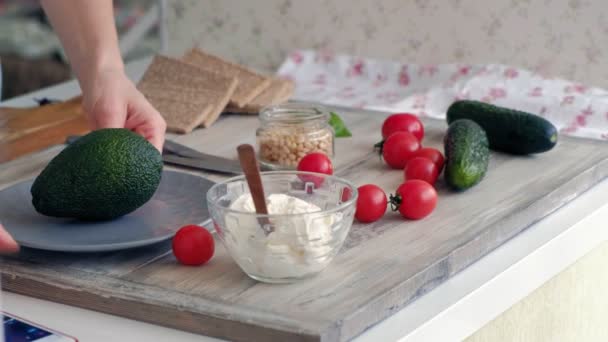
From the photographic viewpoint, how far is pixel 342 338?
3.01ft

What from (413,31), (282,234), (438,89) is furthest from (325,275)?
(413,31)

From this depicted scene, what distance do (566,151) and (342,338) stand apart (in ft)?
2.36

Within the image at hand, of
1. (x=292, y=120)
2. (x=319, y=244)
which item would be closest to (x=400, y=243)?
(x=319, y=244)

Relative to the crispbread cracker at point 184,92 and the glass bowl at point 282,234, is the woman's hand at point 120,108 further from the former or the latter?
the glass bowl at point 282,234

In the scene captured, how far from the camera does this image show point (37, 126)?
159cm

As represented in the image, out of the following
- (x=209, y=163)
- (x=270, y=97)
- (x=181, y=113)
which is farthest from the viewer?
(x=270, y=97)

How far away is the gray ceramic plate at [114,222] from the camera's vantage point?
1.07 meters

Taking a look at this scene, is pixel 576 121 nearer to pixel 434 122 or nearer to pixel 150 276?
pixel 434 122

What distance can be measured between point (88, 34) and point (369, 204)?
591 mm

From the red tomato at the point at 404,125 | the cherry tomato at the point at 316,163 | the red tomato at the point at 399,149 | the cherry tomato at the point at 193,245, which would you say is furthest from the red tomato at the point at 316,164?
the cherry tomato at the point at 193,245

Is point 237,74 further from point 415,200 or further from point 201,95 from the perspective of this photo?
point 415,200

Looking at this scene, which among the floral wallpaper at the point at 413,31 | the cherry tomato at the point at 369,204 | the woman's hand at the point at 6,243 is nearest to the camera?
the woman's hand at the point at 6,243

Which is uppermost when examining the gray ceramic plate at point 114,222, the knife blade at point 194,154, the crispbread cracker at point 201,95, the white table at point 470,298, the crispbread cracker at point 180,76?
the crispbread cracker at point 180,76

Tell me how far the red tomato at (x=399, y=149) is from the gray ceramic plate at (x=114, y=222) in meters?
0.30
